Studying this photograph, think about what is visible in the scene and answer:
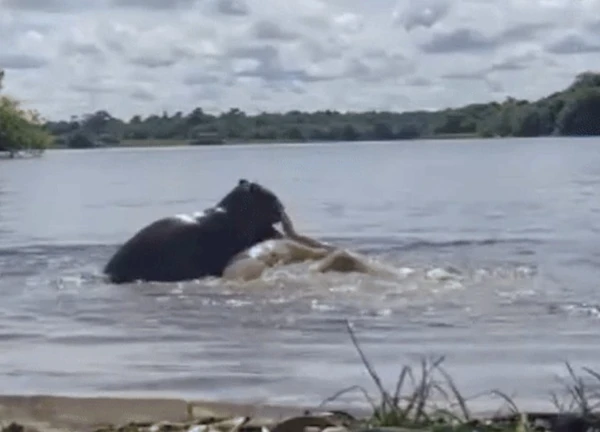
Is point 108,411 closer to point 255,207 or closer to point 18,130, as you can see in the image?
point 255,207

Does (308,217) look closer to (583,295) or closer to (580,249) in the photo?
(580,249)

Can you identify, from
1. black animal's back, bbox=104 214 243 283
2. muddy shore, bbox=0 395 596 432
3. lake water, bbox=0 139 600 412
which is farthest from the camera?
black animal's back, bbox=104 214 243 283

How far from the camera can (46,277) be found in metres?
14.4

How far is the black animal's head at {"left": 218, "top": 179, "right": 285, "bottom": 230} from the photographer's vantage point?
14547 millimetres

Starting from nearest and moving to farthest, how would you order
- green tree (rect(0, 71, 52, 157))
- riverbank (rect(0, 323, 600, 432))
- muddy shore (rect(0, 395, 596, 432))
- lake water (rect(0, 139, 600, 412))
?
riverbank (rect(0, 323, 600, 432)) < muddy shore (rect(0, 395, 596, 432)) < lake water (rect(0, 139, 600, 412)) < green tree (rect(0, 71, 52, 157))

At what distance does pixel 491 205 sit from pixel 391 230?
6200 millimetres

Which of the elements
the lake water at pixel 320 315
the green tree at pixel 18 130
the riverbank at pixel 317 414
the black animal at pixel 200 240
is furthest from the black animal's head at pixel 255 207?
the green tree at pixel 18 130

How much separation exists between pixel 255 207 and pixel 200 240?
62 cm

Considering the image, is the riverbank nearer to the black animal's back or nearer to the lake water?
the lake water

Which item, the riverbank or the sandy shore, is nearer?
the riverbank

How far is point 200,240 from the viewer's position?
47.0ft

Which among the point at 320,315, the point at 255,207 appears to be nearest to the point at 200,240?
the point at 255,207

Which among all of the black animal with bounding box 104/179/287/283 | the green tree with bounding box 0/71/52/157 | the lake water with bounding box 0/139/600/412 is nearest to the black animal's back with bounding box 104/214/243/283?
the black animal with bounding box 104/179/287/283

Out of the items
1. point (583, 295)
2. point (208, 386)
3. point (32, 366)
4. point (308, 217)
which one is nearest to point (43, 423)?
point (208, 386)
